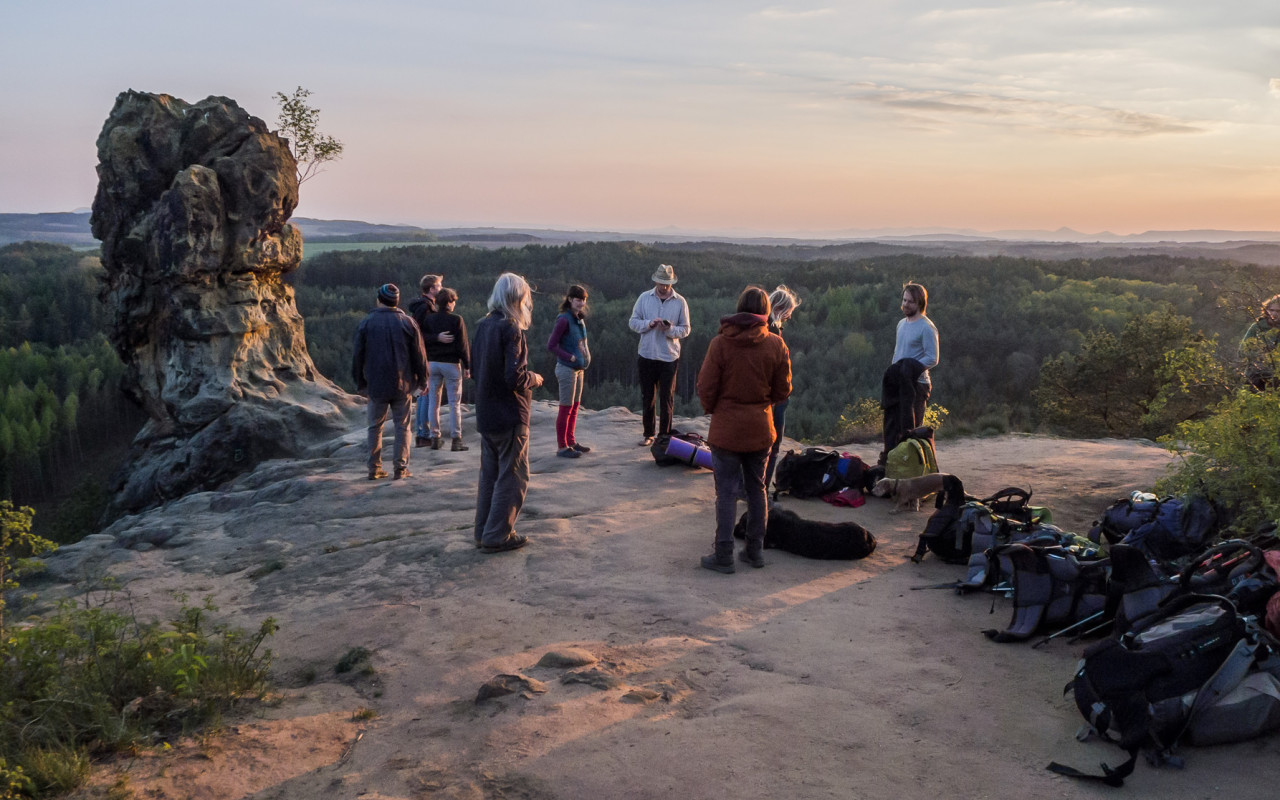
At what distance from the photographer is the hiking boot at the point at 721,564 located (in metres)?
6.39

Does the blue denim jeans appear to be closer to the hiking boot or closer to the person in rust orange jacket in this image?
the person in rust orange jacket

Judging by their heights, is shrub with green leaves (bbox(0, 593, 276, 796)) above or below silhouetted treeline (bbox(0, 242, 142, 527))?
above

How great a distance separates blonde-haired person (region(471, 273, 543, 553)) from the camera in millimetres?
6480

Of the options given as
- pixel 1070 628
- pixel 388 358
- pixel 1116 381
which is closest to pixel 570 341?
pixel 388 358

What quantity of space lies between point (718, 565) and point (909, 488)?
2.58m

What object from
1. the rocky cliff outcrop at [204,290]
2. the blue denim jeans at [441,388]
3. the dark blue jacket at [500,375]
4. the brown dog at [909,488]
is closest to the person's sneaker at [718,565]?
the dark blue jacket at [500,375]

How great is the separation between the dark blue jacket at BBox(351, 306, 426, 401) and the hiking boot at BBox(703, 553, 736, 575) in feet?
13.9

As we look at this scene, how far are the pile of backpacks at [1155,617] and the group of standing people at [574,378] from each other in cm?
184

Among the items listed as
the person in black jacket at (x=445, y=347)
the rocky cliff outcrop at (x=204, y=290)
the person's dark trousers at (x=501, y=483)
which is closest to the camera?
the person's dark trousers at (x=501, y=483)

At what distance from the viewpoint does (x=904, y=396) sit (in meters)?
8.40

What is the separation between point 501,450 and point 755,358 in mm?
2180

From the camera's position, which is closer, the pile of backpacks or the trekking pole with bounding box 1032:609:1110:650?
the pile of backpacks

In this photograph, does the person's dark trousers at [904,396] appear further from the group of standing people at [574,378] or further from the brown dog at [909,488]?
the brown dog at [909,488]

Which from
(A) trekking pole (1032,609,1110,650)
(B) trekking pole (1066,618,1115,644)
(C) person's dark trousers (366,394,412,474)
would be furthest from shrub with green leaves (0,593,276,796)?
(C) person's dark trousers (366,394,412,474)
